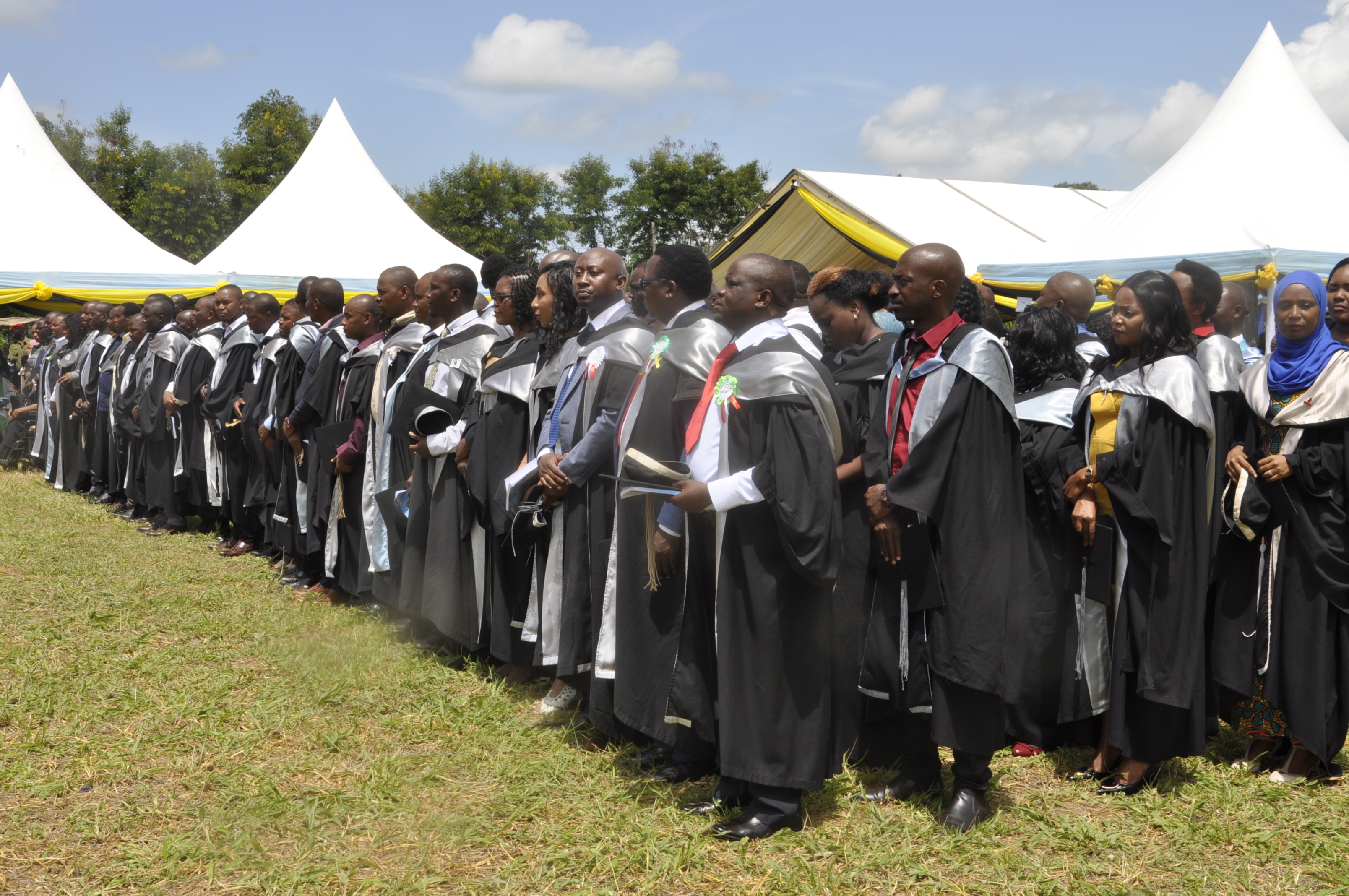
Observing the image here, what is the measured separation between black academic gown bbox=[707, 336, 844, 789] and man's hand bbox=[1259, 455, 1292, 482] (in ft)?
6.16

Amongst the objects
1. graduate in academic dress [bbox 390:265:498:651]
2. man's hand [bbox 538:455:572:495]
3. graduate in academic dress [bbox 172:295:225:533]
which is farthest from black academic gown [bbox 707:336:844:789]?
graduate in academic dress [bbox 172:295:225:533]

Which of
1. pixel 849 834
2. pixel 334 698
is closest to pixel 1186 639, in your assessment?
pixel 849 834

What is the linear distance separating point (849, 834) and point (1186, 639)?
1.48 meters

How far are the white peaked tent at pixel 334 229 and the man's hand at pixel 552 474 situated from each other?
12103mm

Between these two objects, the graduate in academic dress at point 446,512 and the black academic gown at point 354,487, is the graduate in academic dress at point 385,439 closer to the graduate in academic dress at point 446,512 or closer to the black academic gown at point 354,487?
the black academic gown at point 354,487

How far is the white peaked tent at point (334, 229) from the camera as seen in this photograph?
16.2 m

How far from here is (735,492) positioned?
3498mm

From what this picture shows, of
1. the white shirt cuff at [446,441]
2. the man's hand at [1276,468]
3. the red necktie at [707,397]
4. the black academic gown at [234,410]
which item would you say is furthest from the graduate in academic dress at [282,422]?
the man's hand at [1276,468]

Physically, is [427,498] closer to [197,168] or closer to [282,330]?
[282,330]

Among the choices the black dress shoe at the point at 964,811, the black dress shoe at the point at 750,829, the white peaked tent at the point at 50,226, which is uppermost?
the white peaked tent at the point at 50,226

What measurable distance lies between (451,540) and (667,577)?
2.33m

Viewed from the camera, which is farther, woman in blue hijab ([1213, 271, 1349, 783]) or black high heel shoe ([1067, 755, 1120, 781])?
black high heel shoe ([1067, 755, 1120, 781])

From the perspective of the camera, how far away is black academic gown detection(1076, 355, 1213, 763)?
3.97 metres

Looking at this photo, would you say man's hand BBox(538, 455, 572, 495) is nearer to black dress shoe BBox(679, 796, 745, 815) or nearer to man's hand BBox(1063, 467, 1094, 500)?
black dress shoe BBox(679, 796, 745, 815)
